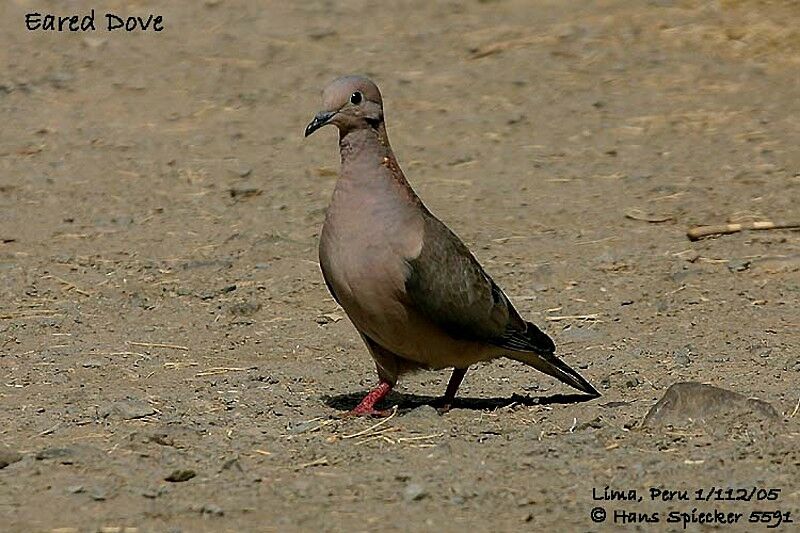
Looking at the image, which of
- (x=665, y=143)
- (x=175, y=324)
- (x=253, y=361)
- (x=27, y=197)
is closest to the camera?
(x=253, y=361)

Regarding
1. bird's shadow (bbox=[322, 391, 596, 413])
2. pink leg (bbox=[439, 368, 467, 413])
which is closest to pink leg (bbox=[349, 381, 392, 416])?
bird's shadow (bbox=[322, 391, 596, 413])

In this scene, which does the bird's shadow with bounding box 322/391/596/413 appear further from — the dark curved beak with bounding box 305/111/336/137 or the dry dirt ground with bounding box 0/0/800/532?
the dark curved beak with bounding box 305/111/336/137

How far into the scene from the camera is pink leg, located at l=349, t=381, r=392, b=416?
5.91 meters

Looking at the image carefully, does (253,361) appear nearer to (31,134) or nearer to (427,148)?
(427,148)

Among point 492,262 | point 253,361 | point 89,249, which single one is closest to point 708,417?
point 253,361

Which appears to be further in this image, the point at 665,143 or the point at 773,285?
the point at 665,143

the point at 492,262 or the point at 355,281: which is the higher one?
the point at 355,281

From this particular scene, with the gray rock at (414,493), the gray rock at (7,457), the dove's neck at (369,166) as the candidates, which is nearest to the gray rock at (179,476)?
the gray rock at (7,457)

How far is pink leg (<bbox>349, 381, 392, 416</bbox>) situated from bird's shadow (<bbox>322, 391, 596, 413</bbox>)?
4.8 inches

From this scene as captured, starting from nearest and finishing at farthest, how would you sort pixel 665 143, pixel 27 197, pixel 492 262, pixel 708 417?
pixel 708 417 < pixel 492 262 < pixel 27 197 < pixel 665 143

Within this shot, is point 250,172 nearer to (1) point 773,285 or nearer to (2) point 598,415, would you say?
(1) point 773,285

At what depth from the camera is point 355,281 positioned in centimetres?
557

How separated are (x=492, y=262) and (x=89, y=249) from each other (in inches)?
84.7

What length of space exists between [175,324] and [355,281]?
2061 millimetres
